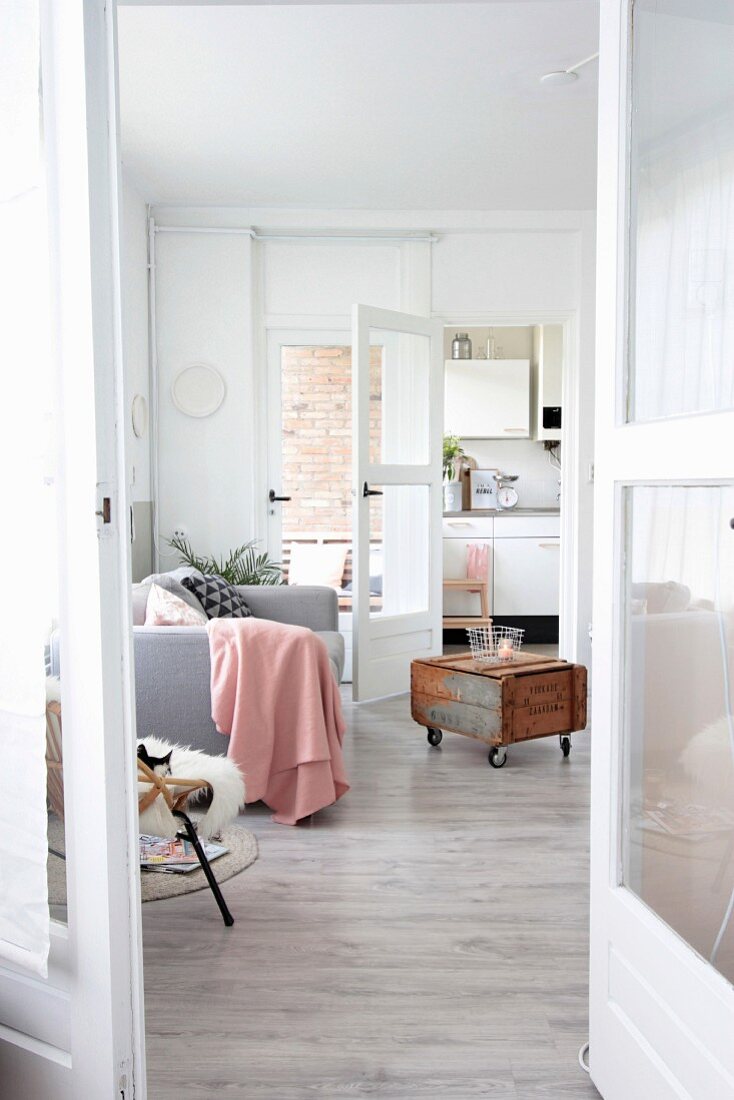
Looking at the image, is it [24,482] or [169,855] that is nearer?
[24,482]

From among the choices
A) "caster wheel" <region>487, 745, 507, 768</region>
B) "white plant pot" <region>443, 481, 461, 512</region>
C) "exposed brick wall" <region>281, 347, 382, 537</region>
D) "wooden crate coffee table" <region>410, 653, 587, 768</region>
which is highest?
"exposed brick wall" <region>281, 347, 382, 537</region>

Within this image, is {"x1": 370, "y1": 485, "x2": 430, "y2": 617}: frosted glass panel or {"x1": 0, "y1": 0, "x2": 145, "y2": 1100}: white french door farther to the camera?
{"x1": 370, "y1": 485, "x2": 430, "y2": 617}: frosted glass panel

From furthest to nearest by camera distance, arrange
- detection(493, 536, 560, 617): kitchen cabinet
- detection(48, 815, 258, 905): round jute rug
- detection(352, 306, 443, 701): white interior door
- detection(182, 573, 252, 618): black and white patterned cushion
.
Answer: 1. detection(493, 536, 560, 617): kitchen cabinet
2. detection(352, 306, 443, 701): white interior door
3. detection(182, 573, 252, 618): black and white patterned cushion
4. detection(48, 815, 258, 905): round jute rug

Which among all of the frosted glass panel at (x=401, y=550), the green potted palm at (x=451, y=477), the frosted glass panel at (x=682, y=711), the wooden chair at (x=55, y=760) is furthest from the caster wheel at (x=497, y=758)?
the green potted palm at (x=451, y=477)

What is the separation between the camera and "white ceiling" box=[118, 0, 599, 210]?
3.58 metres

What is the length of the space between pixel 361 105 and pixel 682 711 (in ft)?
11.7

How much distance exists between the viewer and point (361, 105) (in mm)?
4363

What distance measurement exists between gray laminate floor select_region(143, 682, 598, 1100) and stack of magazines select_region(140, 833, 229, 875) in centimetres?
16

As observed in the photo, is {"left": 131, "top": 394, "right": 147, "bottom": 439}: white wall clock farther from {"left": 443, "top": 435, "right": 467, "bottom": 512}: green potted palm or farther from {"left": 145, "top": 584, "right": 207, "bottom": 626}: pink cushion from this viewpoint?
{"left": 443, "top": 435, "right": 467, "bottom": 512}: green potted palm

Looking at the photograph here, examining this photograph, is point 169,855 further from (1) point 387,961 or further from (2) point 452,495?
(2) point 452,495

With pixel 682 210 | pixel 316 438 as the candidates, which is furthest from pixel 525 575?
pixel 682 210

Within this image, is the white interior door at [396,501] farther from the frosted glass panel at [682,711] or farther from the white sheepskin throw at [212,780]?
the frosted glass panel at [682,711]

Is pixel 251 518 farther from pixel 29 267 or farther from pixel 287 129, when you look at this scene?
pixel 29 267

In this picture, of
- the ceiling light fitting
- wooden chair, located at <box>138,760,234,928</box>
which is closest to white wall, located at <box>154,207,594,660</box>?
the ceiling light fitting
